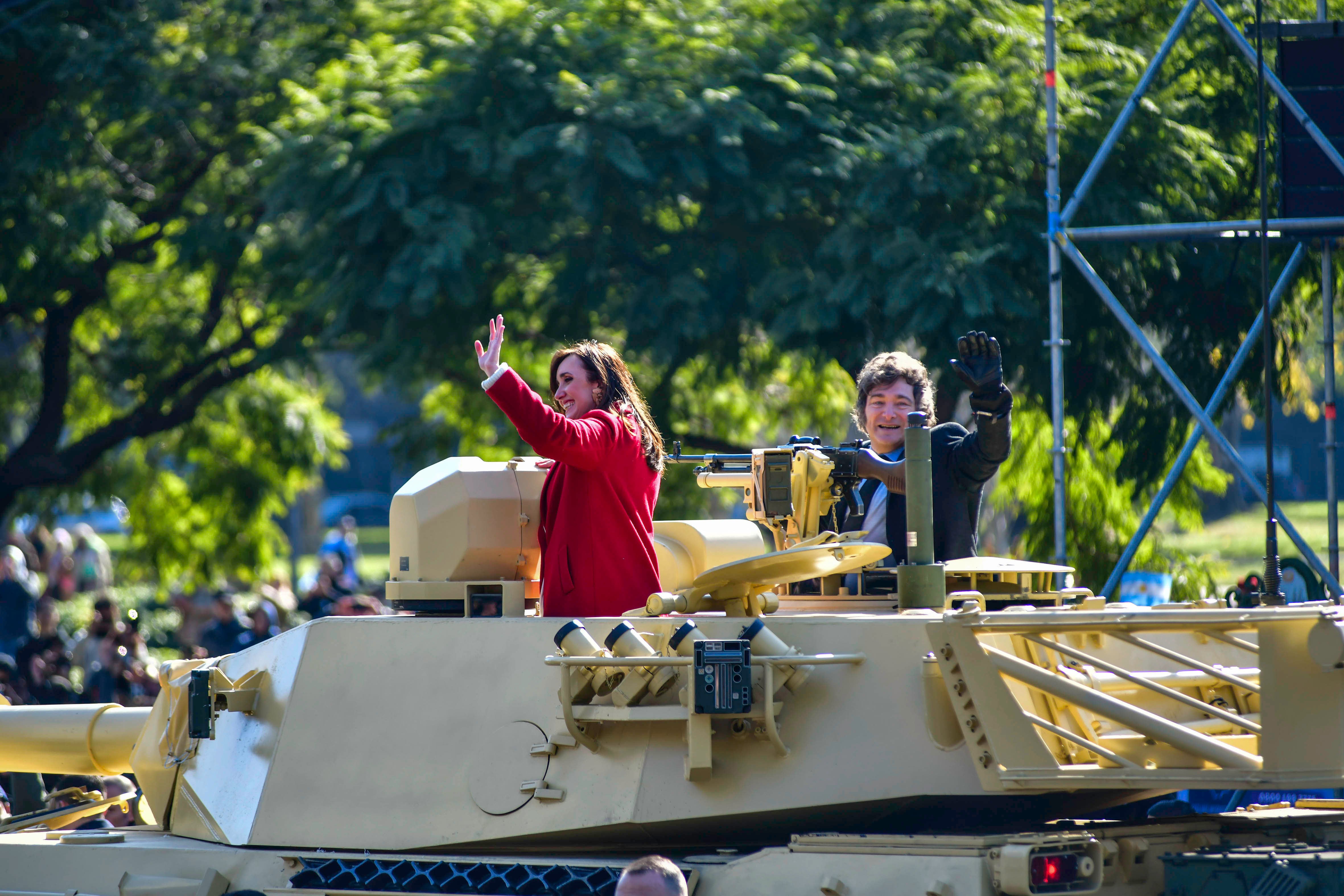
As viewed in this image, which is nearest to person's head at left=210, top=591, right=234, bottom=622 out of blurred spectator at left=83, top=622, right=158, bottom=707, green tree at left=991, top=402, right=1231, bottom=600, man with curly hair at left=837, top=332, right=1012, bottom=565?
blurred spectator at left=83, top=622, right=158, bottom=707

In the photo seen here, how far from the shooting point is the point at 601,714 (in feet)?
16.7

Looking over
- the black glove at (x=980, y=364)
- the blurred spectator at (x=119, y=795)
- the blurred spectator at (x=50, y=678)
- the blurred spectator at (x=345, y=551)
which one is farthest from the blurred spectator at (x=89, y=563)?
the black glove at (x=980, y=364)

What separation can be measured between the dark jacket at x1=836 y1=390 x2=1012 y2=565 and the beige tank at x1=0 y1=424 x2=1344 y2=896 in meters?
0.41

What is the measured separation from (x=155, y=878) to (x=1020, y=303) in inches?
274

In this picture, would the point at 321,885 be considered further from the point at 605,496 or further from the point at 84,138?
the point at 84,138

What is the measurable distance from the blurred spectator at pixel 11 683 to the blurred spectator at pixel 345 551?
6.49 m

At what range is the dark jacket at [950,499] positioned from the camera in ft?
19.9

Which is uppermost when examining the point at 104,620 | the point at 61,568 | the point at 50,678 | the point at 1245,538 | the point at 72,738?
the point at 72,738

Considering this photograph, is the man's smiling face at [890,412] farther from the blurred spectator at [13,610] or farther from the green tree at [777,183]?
the blurred spectator at [13,610]

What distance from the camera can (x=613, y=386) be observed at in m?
5.89

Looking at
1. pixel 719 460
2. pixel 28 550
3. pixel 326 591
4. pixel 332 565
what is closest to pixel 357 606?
pixel 326 591

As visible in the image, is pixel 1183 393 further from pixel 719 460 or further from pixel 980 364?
pixel 980 364

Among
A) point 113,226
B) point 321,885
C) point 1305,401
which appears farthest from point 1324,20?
point 113,226

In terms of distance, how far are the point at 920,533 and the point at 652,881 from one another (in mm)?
1498
